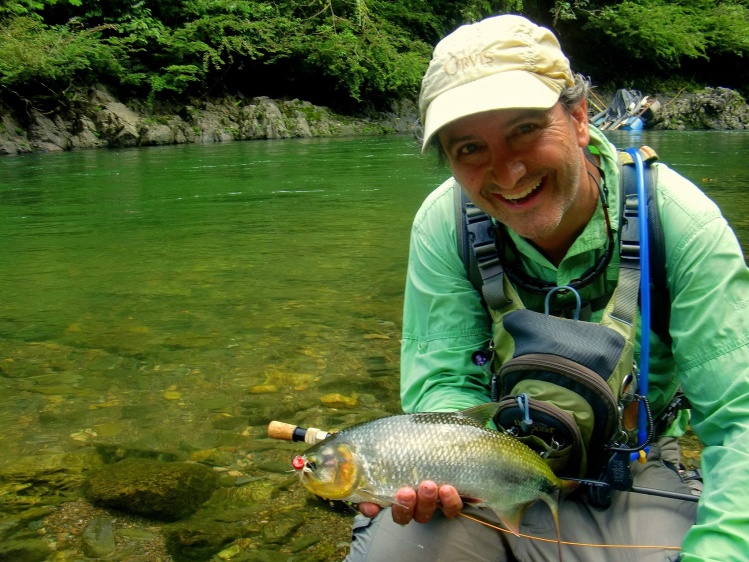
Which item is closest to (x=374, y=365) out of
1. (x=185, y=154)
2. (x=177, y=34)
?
(x=185, y=154)

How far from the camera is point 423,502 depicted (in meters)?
1.83

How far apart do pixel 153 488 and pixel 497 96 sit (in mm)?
2174

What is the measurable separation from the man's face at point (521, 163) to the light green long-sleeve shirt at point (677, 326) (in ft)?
0.48

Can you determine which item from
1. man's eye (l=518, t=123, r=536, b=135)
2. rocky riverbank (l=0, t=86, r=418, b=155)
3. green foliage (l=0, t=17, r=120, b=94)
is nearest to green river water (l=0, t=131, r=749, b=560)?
man's eye (l=518, t=123, r=536, b=135)

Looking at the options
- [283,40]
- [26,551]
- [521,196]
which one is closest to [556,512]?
[521,196]

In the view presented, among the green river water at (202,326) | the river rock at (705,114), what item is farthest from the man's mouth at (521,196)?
the river rock at (705,114)

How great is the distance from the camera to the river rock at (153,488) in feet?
9.98

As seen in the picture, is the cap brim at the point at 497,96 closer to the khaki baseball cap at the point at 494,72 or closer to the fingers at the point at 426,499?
the khaki baseball cap at the point at 494,72

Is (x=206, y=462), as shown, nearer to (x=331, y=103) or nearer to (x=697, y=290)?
(x=697, y=290)

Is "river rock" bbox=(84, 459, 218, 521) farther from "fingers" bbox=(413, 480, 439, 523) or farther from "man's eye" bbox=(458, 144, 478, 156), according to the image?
"man's eye" bbox=(458, 144, 478, 156)

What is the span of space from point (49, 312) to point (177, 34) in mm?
20268

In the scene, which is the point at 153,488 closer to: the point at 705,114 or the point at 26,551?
the point at 26,551

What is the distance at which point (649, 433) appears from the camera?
6.84 feet

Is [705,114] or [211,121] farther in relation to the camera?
[705,114]
